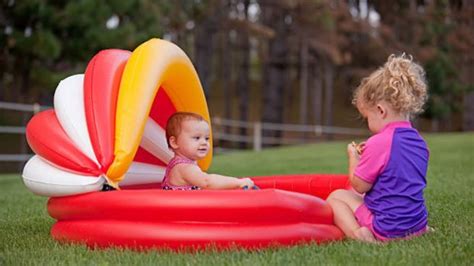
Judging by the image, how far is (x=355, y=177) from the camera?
4352mm

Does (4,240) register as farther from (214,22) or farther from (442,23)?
(442,23)

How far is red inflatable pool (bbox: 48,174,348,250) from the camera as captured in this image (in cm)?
414

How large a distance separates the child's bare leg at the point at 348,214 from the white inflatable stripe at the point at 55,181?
1347 mm

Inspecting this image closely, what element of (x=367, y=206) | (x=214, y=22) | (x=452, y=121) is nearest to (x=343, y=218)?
(x=367, y=206)

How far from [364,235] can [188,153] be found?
4.12ft

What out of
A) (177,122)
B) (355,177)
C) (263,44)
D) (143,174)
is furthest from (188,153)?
(263,44)

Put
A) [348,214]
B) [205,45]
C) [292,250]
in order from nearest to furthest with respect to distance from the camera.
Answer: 1. [292,250]
2. [348,214]
3. [205,45]

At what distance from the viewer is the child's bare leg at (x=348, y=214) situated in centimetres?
441

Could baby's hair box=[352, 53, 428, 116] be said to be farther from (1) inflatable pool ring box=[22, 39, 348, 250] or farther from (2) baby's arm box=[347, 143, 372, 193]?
(1) inflatable pool ring box=[22, 39, 348, 250]

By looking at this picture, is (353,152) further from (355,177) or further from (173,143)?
(173,143)

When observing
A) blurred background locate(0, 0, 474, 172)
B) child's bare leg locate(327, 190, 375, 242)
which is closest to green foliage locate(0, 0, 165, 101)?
blurred background locate(0, 0, 474, 172)

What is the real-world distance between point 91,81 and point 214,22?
2063 centimetres

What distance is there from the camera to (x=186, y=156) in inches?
199

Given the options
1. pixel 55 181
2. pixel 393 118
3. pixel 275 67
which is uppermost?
pixel 393 118
